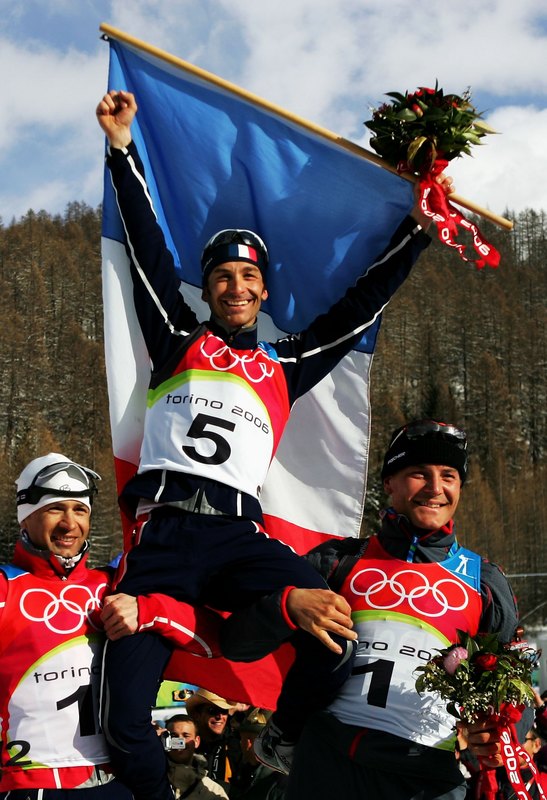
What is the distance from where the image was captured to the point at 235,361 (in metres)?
5.27

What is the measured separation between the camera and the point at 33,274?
9369 cm

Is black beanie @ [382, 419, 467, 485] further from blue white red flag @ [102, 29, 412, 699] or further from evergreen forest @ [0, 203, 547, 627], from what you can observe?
evergreen forest @ [0, 203, 547, 627]

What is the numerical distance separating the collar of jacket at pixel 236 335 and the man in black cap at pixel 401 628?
934 millimetres

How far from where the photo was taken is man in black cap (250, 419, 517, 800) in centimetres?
440

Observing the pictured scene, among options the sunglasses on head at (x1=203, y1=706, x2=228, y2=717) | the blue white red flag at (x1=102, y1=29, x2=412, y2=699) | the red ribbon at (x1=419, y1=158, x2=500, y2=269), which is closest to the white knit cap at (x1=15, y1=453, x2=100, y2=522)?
the blue white red flag at (x1=102, y1=29, x2=412, y2=699)

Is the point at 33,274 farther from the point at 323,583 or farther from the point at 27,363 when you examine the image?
the point at 323,583

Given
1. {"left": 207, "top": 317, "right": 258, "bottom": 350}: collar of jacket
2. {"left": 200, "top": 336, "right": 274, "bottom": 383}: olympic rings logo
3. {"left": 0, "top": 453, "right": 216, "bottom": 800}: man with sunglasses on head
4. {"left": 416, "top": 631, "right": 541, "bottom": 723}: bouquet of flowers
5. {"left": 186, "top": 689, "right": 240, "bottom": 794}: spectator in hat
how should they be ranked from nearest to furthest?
{"left": 416, "top": 631, "right": 541, "bottom": 723}: bouquet of flowers, {"left": 0, "top": 453, "right": 216, "bottom": 800}: man with sunglasses on head, {"left": 200, "top": 336, "right": 274, "bottom": 383}: olympic rings logo, {"left": 207, "top": 317, "right": 258, "bottom": 350}: collar of jacket, {"left": 186, "top": 689, "right": 240, "bottom": 794}: spectator in hat

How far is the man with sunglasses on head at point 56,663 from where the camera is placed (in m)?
4.52

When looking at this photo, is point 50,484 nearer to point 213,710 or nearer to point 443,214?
point 443,214

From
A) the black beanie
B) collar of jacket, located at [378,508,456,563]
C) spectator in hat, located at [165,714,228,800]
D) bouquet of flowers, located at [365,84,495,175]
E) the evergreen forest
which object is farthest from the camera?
the evergreen forest

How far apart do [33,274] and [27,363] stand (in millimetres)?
14395

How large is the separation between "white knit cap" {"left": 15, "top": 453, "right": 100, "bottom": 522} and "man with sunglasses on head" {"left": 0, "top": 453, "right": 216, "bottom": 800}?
0.13 meters

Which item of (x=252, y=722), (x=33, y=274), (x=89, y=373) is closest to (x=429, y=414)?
(x=89, y=373)

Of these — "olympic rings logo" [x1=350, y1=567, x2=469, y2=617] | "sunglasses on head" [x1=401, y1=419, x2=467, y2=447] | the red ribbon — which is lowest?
"olympic rings logo" [x1=350, y1=567, x2=469, y2=617]
